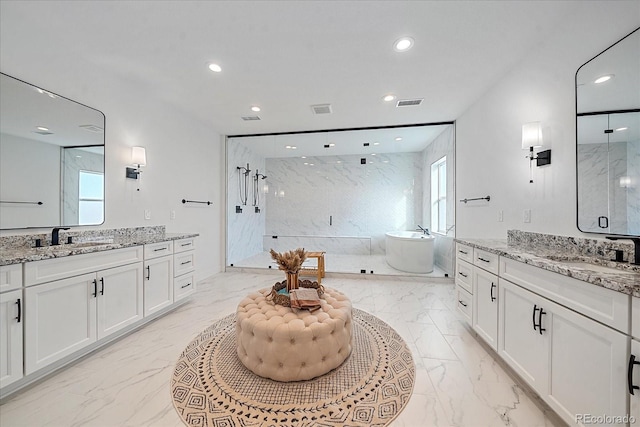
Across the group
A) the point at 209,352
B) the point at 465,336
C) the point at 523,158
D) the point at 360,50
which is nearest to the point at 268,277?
the point at 209,352

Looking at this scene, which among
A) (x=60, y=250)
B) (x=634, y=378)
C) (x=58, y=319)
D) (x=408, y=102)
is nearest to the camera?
(x=634, y=378)

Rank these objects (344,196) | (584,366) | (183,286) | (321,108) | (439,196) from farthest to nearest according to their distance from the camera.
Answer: (344,196) < (439,196) < (321,108) < (183,286) < (584,366)

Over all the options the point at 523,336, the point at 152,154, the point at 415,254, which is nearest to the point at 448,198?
the point at 415,254

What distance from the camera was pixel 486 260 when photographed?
1.95m

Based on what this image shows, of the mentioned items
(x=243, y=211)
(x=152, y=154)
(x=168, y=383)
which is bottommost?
(x=168, y=383)

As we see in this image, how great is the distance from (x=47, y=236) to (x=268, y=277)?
2720 mm

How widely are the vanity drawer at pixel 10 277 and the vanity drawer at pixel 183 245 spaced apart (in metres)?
1.26

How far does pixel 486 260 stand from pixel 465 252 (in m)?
0.35

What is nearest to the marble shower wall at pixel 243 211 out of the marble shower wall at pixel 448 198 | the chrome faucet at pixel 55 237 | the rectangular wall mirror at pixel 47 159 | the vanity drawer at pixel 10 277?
the rectangular wall mirror at pixel 47 159

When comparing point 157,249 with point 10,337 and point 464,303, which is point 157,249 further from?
point 464,303

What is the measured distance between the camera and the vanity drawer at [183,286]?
2700mm

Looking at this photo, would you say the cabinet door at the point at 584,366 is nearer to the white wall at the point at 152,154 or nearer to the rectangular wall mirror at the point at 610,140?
the rectangular wall mirror at the point at 610,140

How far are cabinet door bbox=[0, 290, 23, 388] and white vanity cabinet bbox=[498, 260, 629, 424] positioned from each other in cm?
305

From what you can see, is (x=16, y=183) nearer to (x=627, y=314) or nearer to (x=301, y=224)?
(x=627, y=314)
